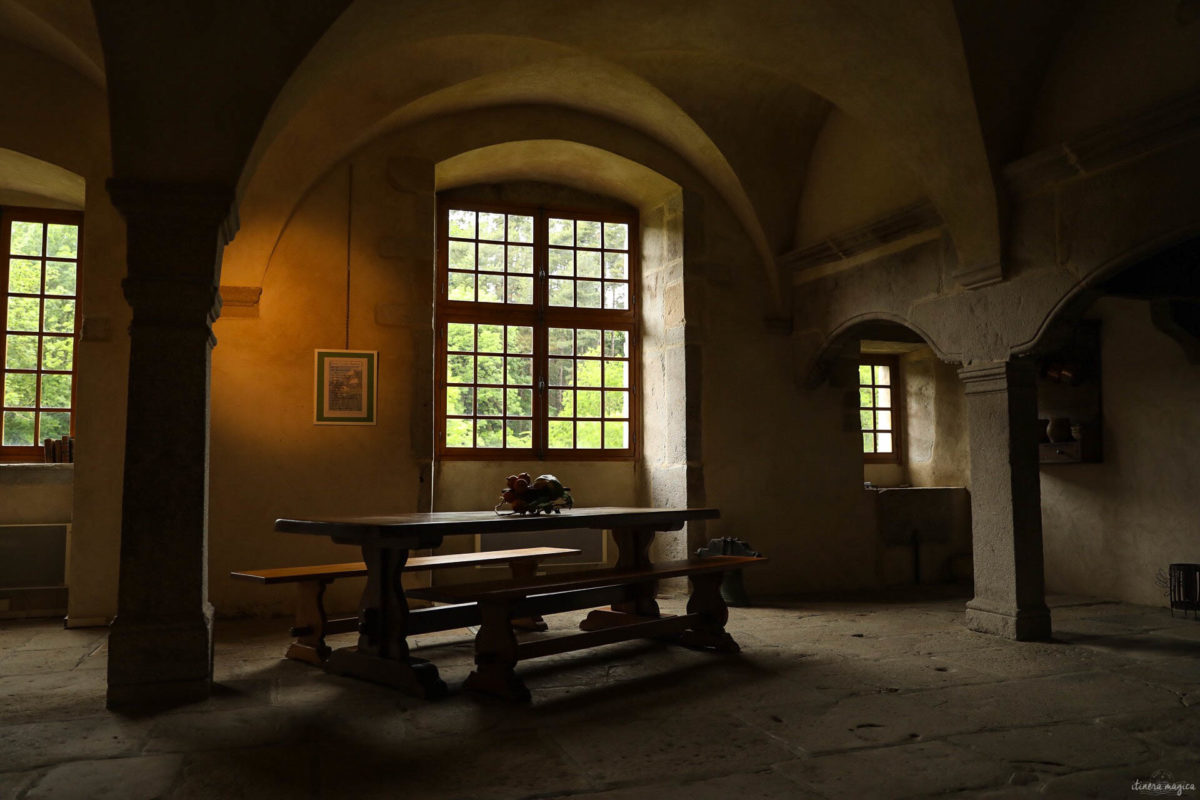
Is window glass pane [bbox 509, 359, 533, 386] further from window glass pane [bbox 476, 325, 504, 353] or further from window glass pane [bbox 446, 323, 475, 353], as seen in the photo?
window glass pane [bbox 446, 323, 475, 353]

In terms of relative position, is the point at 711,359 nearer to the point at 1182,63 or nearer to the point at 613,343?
the point at 613,343

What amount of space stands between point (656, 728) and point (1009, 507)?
2.87 metres

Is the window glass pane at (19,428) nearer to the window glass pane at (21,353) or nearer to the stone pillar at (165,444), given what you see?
the window glass pane at (21,353)

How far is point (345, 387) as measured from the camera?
19.8 ft

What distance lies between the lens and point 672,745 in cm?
304

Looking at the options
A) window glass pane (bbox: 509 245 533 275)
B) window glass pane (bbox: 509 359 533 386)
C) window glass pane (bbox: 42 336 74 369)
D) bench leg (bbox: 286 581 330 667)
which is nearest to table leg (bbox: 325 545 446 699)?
bench leg (bbox: 286 581 330 667)

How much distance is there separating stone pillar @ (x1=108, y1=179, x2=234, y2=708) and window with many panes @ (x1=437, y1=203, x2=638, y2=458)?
3.25m

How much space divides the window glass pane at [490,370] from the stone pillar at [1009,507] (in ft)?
11.6

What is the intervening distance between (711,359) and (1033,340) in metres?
2.56

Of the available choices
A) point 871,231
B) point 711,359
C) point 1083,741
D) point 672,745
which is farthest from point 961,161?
point 672,745

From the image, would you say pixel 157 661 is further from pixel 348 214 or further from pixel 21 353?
pixel 21 353

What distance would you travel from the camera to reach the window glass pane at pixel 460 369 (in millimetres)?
6984

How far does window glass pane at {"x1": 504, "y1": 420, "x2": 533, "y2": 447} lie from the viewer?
707 cm

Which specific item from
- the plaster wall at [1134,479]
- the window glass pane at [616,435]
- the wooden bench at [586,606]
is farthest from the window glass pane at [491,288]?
the plaster wall at [1134,479]
